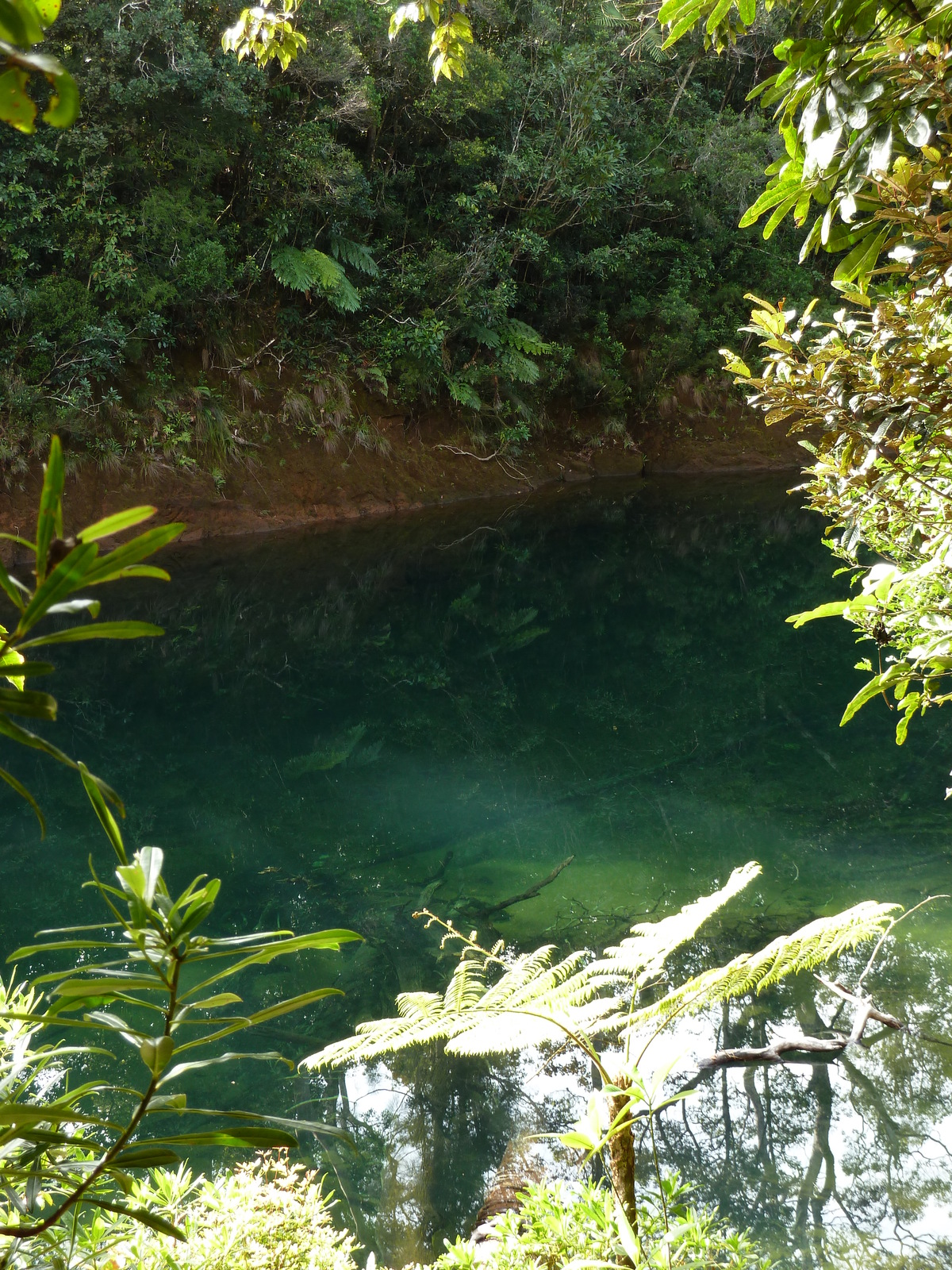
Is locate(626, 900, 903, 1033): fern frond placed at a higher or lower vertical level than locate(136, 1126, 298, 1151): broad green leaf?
lower

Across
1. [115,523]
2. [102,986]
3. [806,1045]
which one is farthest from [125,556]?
[806,1045]

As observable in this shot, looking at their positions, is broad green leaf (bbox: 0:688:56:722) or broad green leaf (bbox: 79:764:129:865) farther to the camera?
broad green leaf (bbox: 79:764:129:865)

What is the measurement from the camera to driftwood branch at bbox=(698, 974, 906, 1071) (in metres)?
3.35

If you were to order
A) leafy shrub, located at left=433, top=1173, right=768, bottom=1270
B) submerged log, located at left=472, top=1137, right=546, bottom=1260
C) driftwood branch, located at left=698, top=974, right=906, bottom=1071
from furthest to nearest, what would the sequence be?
1. driftwood branch, located at left=698, top=974, right=906, bottom=1071
2. submerged log, located at left=472, top=1137, right=546, bottom=1260
3. leafy shrub, located at left=433, top=1173, right=768, bottom=1270

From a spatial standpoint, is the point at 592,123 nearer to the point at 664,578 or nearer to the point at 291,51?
the point at 664,578

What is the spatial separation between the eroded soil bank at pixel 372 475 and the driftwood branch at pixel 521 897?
8.14 m

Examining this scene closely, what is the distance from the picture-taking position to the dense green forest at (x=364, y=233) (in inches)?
430

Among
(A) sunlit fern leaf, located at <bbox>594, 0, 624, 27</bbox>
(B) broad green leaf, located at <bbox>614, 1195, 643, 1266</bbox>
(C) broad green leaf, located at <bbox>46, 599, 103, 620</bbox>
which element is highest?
(A) sunlit fern leaf, located at <bbox>594, 0, 624, 27</bbox>

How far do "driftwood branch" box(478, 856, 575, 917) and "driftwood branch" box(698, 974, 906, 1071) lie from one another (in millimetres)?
1299

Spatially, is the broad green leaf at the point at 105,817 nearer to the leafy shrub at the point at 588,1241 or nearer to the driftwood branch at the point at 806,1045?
the leafy shrub at the point at 588,1241

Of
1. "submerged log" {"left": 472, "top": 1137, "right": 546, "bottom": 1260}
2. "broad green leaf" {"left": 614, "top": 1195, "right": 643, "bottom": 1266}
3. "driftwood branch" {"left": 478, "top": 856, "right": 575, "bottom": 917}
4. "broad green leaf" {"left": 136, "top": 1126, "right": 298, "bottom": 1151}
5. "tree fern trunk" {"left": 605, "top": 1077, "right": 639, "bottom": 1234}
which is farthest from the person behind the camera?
"driftwood branch" {"left": 478, "top": 856, "right": 575, "bottom": 917}

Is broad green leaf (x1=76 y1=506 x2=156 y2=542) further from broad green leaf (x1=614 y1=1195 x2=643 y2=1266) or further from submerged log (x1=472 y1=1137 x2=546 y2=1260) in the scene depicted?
submerged log (x1=472 y1=1137 x2=546 y2=1260)

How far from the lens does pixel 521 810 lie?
5535 mm

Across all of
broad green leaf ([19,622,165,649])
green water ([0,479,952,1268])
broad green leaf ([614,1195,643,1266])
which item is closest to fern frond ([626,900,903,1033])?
broad green leaf ([614,1195,643,1266])
